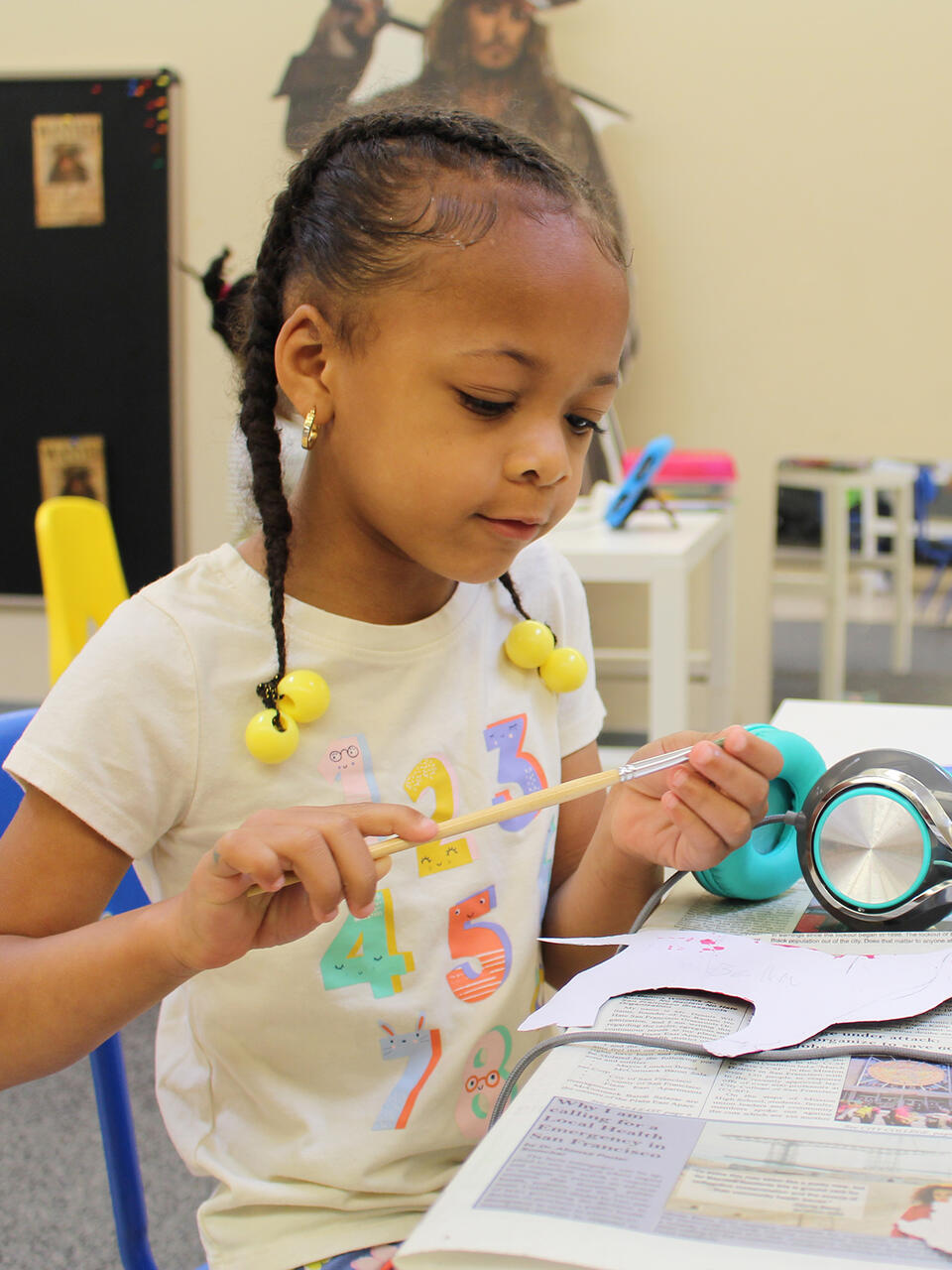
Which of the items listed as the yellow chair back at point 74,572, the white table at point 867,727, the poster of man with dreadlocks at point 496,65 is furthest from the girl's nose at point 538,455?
the poster of man with dreadlocks at point 496,65

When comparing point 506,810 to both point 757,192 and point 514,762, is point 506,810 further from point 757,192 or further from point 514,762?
point 757,192

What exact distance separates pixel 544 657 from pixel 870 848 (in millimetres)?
255

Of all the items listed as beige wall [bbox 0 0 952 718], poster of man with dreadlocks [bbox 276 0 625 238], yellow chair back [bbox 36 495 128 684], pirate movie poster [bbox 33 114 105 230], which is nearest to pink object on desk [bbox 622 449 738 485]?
beige wall [bbox 0 0 952 718]

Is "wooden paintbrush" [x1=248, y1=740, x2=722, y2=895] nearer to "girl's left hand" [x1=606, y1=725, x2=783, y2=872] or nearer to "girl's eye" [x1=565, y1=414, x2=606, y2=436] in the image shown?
"girl's left hand" [x1=606, y1=725, x2=783, y2=872]

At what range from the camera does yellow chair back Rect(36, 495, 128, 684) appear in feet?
6.01

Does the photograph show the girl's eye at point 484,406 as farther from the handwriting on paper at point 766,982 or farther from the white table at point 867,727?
the white table at point 867,727

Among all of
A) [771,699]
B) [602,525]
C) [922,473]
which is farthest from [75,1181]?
[922,473]

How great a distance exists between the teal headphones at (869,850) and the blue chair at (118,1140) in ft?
1.29

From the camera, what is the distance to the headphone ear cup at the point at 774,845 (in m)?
0.64

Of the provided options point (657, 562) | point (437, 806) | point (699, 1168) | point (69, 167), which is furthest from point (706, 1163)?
point (69, 167)

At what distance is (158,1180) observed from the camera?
4.65ft

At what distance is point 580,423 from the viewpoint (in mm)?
645

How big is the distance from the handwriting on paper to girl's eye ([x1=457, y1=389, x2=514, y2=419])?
0.85 feet

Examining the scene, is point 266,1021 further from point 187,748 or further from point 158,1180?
point 158,1180
